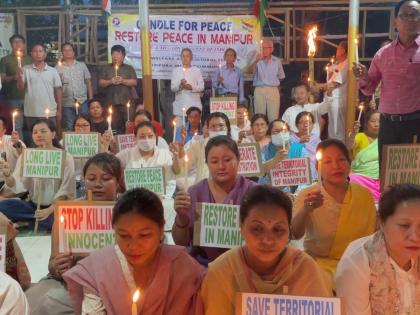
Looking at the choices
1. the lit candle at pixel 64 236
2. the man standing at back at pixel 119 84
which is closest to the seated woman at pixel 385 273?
the lit candle at pixel 64 236

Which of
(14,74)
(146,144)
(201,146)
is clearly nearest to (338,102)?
(201,146)

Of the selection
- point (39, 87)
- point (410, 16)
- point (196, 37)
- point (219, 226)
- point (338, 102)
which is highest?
point (196, 37)

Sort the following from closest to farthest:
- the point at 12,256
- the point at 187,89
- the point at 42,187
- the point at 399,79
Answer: the point at 12,256, the point at 399,79, the point at 42,187, the point at 187,89

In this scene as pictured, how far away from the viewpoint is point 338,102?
8.74m

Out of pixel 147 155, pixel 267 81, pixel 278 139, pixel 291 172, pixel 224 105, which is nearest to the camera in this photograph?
pixel 291 172

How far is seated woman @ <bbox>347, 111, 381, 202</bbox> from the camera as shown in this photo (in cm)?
570

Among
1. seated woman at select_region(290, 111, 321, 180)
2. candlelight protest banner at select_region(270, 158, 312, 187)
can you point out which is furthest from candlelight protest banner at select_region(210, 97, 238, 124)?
candlelight protest banner at select_region(270, 158, 312, 187)

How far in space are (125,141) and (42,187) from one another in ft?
3.36

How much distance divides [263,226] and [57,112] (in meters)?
6.86

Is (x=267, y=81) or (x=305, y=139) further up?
(x=267, y=81)

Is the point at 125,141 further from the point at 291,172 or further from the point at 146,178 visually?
the point at 291,172

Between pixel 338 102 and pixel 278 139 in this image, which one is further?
pixel 338 102

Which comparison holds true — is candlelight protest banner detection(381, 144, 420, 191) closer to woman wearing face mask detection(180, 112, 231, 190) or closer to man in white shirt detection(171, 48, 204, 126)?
woman wearing face mask detection(180, 112, 231, 190)

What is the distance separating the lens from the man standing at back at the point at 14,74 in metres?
8.36
